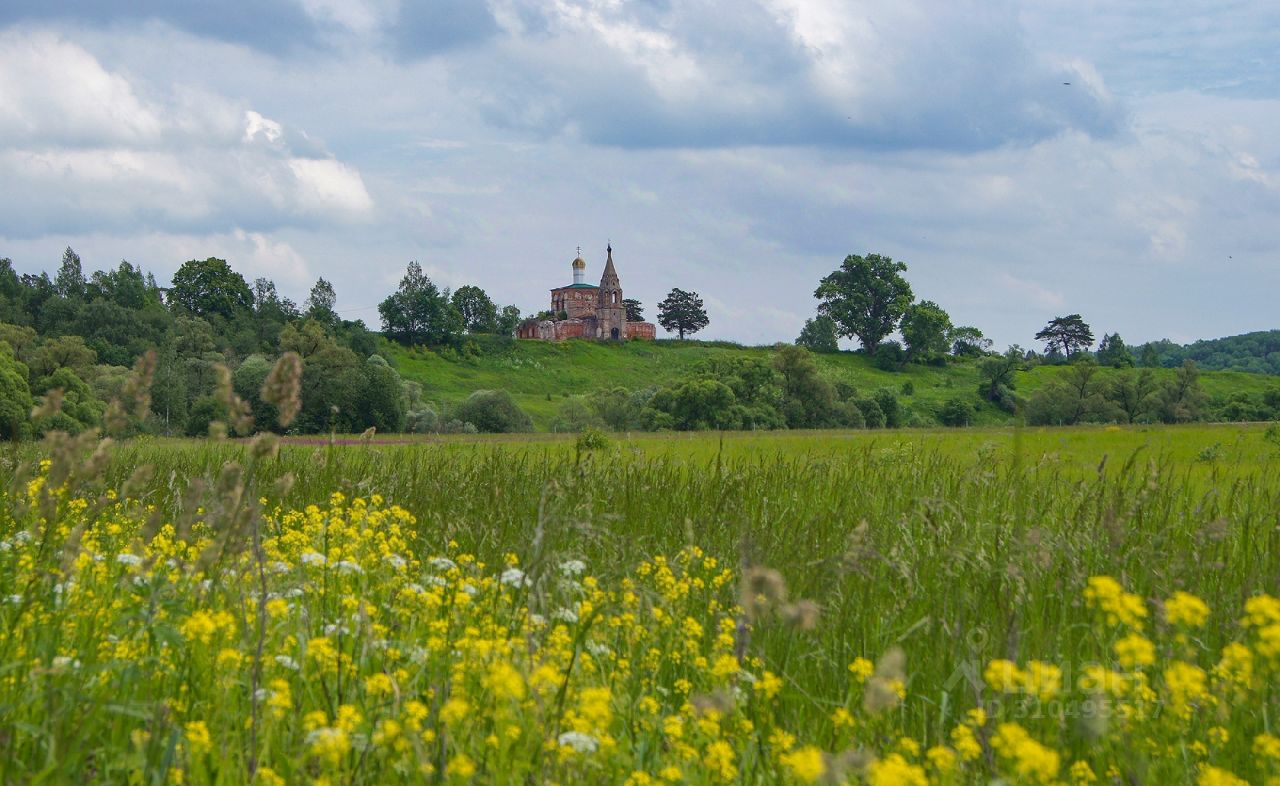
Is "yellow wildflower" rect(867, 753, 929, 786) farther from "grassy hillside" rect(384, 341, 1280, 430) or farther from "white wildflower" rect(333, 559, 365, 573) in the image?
"grassy hillside" rect(384, 341, 1280, 430)

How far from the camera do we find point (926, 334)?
114500 millimetres

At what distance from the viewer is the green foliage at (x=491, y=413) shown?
196 feet

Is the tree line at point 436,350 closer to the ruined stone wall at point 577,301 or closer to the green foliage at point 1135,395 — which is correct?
the green foliage at point 1135,395

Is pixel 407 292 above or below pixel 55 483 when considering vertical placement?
above

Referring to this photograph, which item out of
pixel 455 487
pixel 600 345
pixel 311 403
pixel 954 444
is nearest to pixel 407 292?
pixel 600 345

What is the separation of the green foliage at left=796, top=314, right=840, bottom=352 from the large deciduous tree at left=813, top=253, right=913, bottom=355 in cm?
202

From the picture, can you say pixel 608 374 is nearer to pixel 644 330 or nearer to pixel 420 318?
pixel 420 318

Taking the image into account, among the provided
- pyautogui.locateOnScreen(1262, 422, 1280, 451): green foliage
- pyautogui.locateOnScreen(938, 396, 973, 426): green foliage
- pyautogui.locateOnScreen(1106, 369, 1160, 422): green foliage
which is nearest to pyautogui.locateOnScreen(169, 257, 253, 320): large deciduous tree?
pyautogui.locateOnScreen(938, 396, 973, 426): green foliage

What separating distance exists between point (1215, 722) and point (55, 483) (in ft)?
13.1

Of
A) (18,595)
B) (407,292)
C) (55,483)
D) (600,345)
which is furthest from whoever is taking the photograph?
(600,345)

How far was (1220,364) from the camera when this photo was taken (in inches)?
5664

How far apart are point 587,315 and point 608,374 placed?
55797 millimetres

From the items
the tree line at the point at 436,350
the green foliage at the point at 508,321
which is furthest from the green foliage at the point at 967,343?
the green foliage at the point at 508,321

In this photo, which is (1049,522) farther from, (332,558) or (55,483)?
(55,483)
